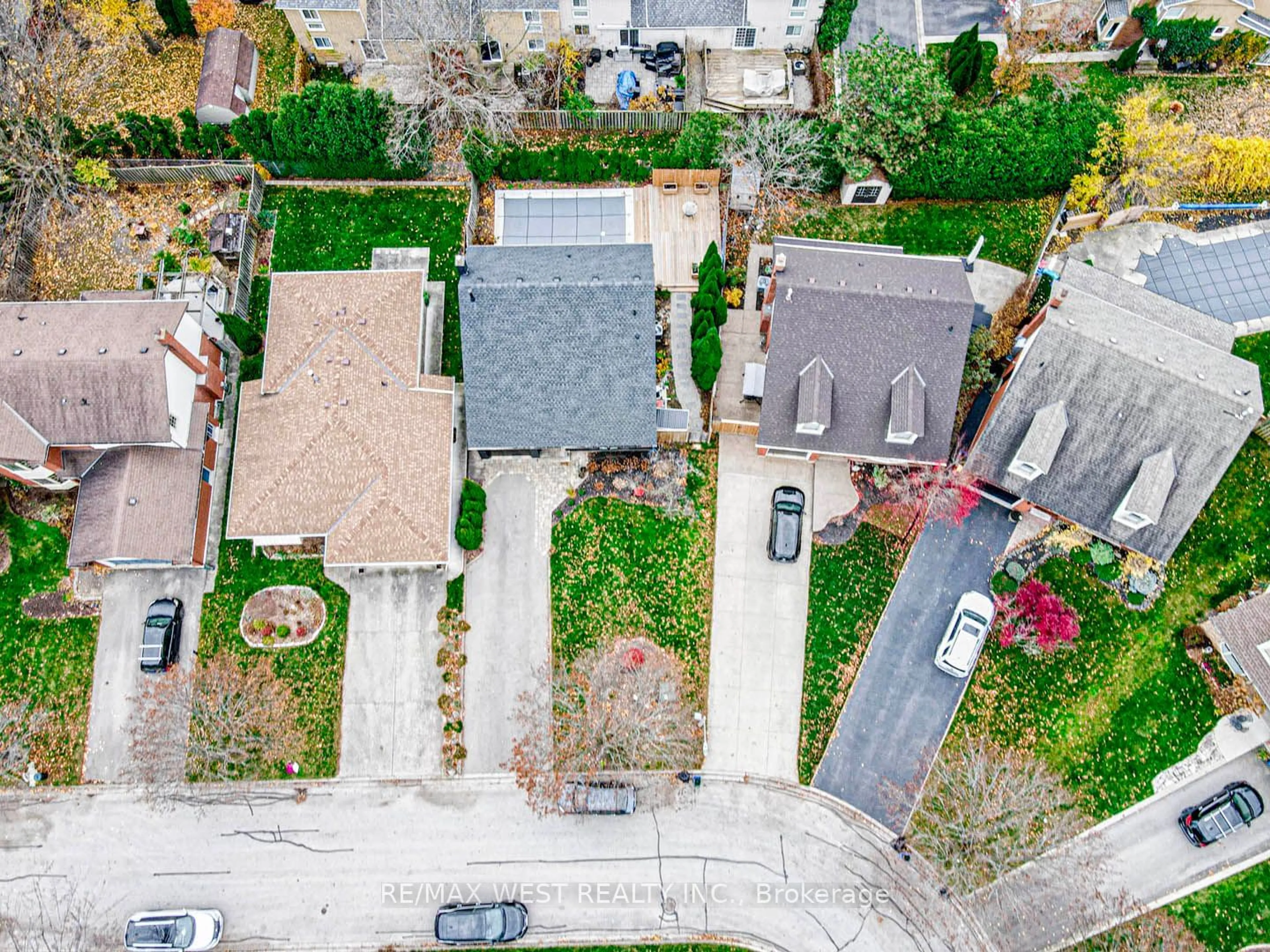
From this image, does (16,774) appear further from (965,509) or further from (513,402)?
(965,509)

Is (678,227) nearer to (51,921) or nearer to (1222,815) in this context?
(1222,815)

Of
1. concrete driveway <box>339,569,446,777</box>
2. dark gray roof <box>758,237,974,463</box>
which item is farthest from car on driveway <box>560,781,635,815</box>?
dark gray roof <box>758,237,974,463</box>

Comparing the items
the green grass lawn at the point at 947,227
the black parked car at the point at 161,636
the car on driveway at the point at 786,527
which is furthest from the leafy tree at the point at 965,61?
the black parked car at the point at 161,636

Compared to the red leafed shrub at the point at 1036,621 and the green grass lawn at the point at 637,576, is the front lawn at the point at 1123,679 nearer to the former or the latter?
the red leafed shrub at the point at 1036,621

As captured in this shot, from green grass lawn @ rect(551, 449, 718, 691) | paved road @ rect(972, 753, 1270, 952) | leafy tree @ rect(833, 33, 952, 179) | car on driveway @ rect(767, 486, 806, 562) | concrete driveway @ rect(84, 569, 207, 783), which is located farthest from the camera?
leafy tree @ rect(833, 33, 952, 179)

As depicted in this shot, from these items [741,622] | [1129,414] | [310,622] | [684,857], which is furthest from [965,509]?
[310,622]

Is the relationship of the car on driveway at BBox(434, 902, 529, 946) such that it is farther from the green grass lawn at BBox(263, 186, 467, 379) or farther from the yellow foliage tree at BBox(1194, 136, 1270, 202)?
the yellow foliage tree at BBox(1194, 136, 1270, 202)
